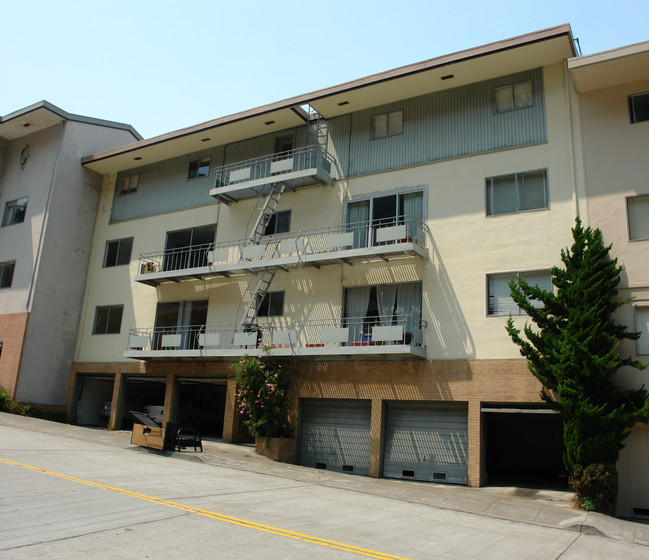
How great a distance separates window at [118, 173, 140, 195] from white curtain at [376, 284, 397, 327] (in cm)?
1436

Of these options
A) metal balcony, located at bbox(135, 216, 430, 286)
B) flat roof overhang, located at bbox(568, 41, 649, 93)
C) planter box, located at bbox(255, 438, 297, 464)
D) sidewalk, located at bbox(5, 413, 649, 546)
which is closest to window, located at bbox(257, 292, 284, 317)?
metal balcony, located at bbox(135, 216, 430, 286)

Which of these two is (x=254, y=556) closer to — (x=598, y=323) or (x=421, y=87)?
(x=598, y=323)

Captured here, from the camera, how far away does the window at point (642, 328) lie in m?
15.4

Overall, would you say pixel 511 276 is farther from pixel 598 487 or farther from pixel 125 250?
pixel 125 250

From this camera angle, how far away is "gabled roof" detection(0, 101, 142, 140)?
27203 mm

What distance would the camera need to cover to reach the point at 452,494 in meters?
15.3

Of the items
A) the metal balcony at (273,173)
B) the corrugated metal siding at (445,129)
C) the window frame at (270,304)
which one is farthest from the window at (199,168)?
the window frame at (270,304)

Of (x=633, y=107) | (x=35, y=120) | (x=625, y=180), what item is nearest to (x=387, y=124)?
(x=633, y=107)

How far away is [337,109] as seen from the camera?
2195cm

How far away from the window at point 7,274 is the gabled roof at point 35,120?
258 inches

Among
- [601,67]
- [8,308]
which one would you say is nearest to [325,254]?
[601,67]

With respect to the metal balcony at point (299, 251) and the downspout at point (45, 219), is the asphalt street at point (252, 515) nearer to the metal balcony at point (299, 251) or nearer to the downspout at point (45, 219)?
the metal balcony at point (299, 251)

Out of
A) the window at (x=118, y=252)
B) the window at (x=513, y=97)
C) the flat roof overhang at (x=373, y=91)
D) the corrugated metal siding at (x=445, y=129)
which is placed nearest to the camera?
the flat roof overhang at (x=373, y=91)

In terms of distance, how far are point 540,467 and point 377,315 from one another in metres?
10.5
